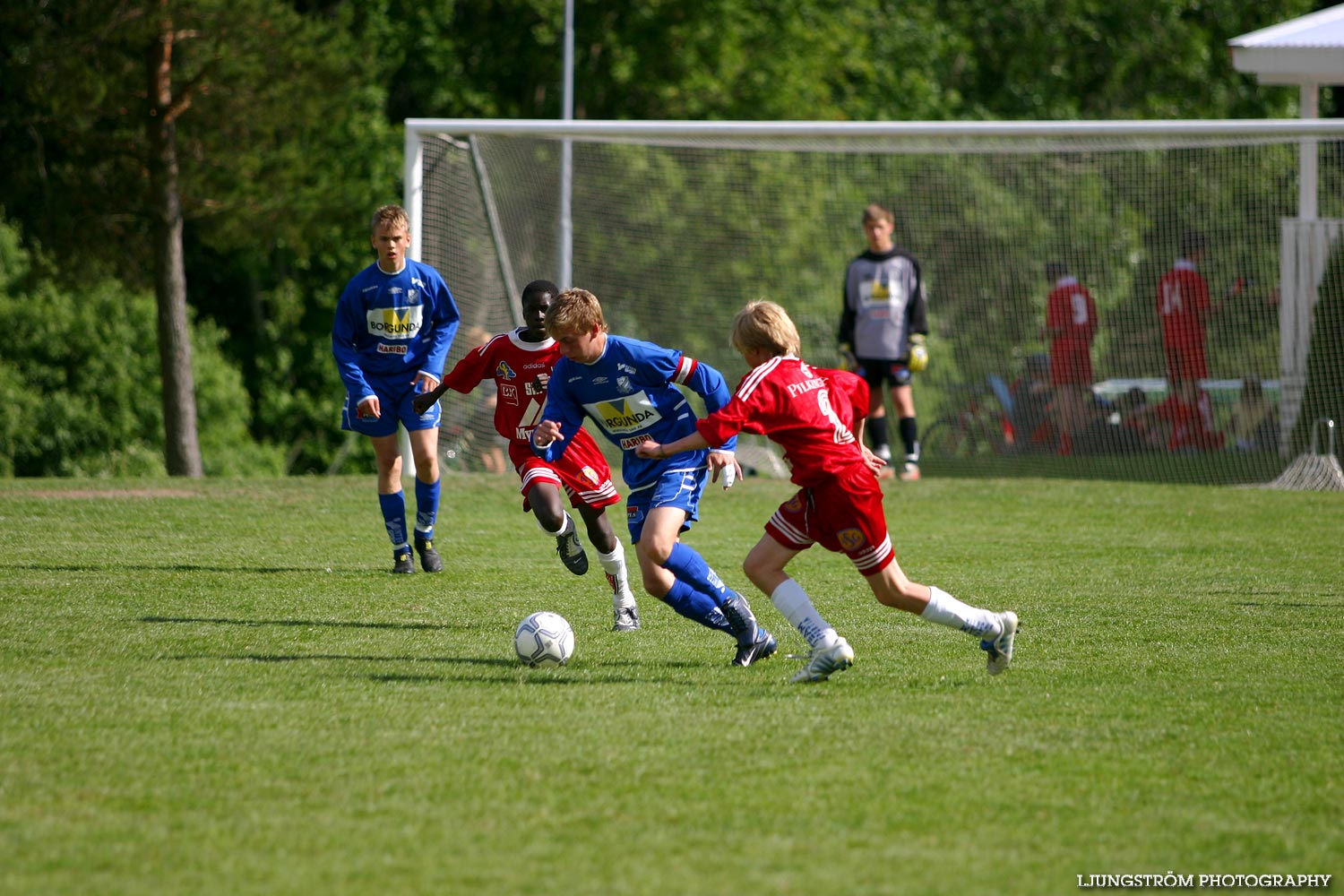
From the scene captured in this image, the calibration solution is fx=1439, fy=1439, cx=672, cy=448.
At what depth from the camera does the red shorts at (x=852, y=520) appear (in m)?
5.34

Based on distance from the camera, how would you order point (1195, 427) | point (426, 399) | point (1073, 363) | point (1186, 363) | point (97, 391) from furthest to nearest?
point (97, 391), point (1073, 363), point (1186, 363), point (1195, 427), point (426, 399)

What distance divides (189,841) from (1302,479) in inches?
448

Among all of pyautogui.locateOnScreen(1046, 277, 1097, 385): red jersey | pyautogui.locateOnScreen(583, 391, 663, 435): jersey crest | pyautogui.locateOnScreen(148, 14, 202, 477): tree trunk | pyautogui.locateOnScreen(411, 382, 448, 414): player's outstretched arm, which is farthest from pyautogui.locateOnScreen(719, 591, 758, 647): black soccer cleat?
pyautogui.locateOnScreen(148, 14, 202, 477): tree trunk

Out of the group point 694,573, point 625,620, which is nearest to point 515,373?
point 625,620

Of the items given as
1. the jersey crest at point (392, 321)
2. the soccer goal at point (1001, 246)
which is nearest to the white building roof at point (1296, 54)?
the soccer goal at point (1001, 246)

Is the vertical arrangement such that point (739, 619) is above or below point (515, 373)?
below

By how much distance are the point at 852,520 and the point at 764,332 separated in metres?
0.80

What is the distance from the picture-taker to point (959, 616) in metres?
5.39

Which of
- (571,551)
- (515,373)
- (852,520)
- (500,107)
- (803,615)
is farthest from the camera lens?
(500,107)

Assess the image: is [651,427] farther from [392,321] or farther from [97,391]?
[97,391]

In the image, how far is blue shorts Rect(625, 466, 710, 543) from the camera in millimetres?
5930

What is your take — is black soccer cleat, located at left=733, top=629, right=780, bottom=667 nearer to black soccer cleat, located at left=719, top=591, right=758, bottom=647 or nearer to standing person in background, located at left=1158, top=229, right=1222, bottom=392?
black soccer cleat, located at left=719, top=591, right=758, bottom=647

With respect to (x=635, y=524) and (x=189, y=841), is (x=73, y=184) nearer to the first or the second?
(x=635, y=524)

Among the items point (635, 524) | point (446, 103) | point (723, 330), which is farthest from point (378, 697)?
point (446, 103)
